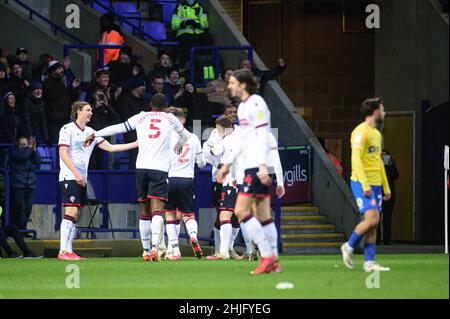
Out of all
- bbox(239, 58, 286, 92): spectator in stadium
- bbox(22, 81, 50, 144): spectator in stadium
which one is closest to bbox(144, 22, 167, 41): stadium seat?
bbox(239, 58, 286, 92): spectator in stadium

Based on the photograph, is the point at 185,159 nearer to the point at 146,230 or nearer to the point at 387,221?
the point at 146,230

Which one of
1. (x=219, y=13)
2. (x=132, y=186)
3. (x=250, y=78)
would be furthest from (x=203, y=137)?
(x=250, y=78)

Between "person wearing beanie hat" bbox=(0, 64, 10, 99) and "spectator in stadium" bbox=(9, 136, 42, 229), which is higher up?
"person wearing beanie hat" bbox=(0, 64, 10, 99)

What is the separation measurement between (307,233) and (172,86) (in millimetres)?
4466

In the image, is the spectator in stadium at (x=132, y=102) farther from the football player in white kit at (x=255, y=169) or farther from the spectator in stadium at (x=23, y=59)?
the football player in white kit at (x=255, y=169)

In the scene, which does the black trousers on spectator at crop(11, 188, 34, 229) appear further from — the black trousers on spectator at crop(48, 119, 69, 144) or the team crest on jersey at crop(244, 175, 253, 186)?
the team crest on jersey at crop(244, 175, 253, 186)

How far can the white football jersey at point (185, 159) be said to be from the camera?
22.3 meters

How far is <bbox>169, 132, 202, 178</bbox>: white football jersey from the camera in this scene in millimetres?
22281

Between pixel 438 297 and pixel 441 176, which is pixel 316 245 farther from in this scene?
pixel 438 297

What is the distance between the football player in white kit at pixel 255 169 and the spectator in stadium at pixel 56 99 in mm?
12125

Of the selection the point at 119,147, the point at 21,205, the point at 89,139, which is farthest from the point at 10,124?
the point at 119,147

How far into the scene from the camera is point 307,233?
2930 centimetres

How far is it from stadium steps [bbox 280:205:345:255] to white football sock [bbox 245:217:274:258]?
11403 millimetres

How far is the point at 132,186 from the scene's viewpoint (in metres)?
27.1
